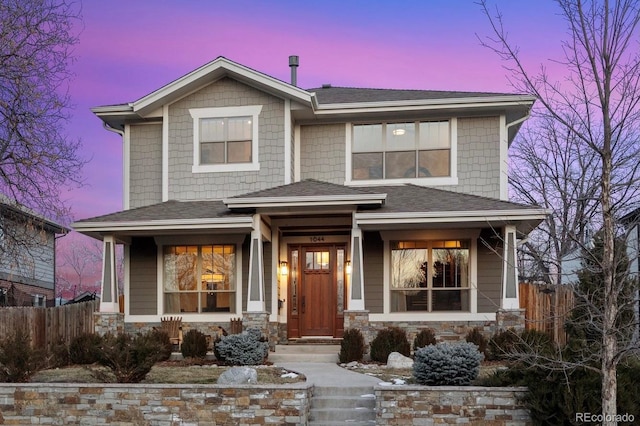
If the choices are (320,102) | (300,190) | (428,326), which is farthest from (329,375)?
(320,102)

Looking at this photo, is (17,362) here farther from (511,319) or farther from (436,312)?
(511,319)

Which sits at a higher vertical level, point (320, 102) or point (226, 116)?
point (320, 102)

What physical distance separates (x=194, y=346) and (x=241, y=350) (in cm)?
135

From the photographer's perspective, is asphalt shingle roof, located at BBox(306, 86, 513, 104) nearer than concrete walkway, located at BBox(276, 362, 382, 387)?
No

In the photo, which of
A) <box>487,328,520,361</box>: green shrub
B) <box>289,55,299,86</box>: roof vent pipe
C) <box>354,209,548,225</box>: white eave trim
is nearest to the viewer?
<box>487,328,520,361</box>: green shrub

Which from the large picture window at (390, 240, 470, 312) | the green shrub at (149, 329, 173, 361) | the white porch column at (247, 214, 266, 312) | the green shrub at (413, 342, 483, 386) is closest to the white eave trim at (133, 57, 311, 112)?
the white porch column at (247, 214, 266, 312)

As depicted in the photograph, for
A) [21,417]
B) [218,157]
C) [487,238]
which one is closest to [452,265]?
[487,238]

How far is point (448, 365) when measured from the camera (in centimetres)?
959

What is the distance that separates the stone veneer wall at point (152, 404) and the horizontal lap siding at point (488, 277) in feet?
20.3

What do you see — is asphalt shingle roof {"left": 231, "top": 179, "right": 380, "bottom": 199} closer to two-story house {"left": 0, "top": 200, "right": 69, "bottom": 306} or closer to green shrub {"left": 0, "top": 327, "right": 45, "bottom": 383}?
two-story house {"left": 0, "top": 200, "right": 69, "bottom": 306}

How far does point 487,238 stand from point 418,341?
124 inches

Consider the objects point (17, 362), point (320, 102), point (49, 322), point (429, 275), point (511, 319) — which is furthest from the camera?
point (320, 102)

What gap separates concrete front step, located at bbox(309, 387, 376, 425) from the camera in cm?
972

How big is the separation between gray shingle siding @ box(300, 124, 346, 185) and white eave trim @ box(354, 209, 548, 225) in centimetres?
239
